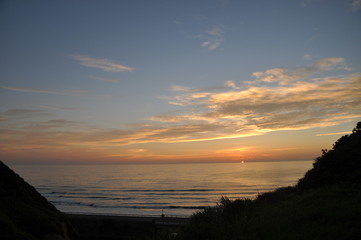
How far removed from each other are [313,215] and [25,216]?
9560 mm

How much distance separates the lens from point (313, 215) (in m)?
9.91

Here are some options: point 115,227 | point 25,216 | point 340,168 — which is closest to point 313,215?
point 340,168

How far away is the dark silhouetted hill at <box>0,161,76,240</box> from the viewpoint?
19.7 ft

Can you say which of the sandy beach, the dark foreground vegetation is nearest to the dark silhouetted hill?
the dark foreground vegetation

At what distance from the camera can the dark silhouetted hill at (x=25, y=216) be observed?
602 cm

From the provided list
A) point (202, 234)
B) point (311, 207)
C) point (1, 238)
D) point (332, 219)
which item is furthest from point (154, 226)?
point (1, 238)

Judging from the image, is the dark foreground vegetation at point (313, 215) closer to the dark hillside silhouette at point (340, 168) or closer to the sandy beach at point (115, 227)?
the dark hillside silhouette at point (340, 168)

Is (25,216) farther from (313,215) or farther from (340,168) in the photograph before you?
(340,168)

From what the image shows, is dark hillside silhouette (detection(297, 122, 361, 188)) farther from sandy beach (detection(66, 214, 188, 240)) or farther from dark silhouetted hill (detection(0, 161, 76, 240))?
sandy beach (detection(66, 214, 188, 240))

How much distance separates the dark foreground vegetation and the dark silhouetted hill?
5.79 m

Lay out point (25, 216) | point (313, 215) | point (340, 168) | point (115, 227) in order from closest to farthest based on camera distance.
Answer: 1. point (25, 216)
2. point (313, 215)
3. point (340, 168)
4. point (115, 227)

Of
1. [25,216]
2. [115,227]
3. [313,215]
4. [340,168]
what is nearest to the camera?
[25,216]

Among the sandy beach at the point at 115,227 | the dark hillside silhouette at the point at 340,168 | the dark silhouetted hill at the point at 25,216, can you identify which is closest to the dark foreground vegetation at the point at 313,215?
the dark hillside silhouette at the point at 340,168

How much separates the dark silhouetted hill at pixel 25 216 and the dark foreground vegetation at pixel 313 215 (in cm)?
579
